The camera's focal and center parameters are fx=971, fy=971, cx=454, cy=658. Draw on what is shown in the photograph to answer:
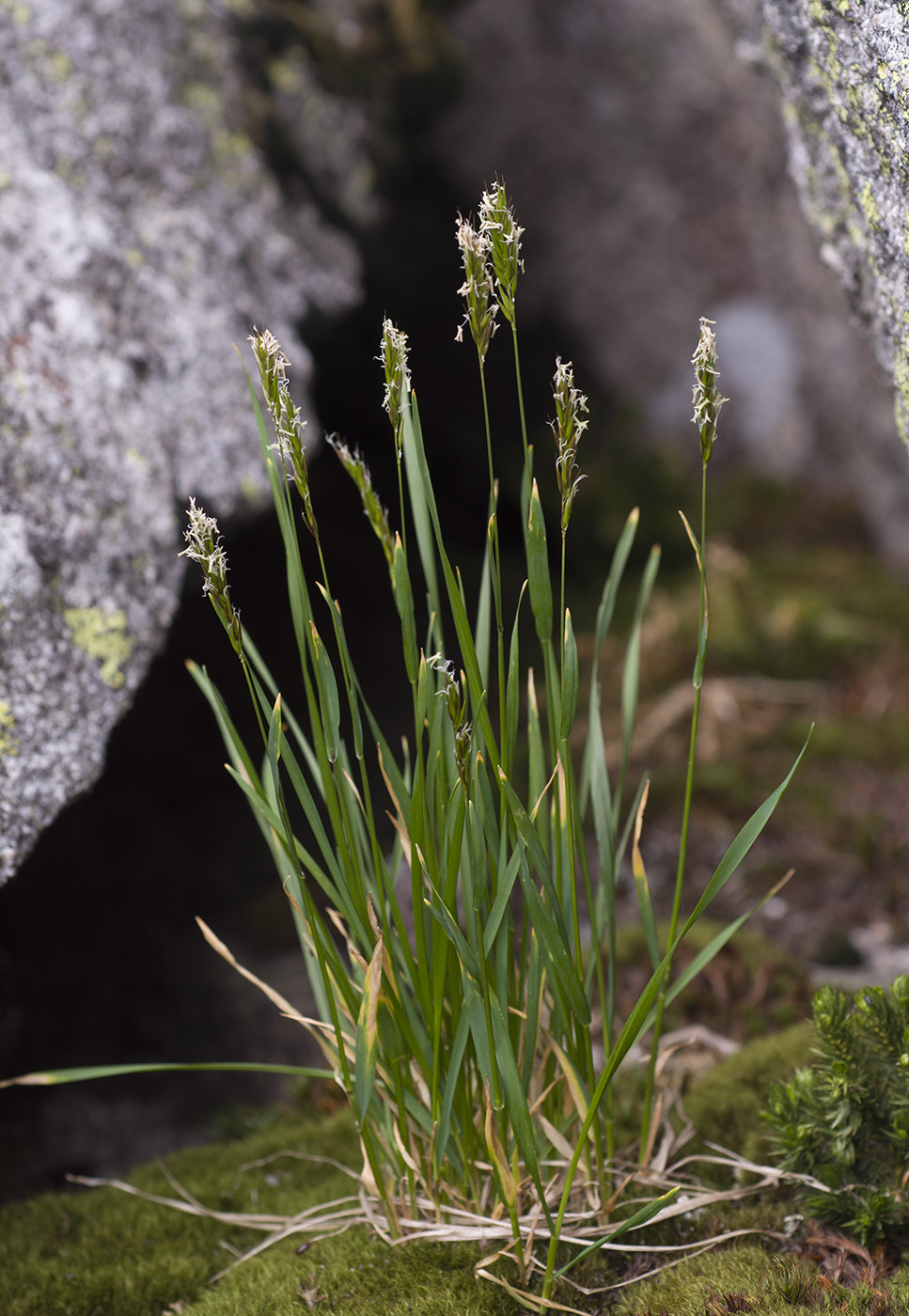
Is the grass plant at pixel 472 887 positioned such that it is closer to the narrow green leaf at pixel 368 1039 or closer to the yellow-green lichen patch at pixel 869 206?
the narrow green leaf at pixel 368 1039

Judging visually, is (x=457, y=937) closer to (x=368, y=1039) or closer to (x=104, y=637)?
(x=368, y=1039)

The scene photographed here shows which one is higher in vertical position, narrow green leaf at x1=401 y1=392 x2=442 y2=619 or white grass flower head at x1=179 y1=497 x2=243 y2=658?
narrow green leaf at x1=401 y1=392 x2=442 y2=619

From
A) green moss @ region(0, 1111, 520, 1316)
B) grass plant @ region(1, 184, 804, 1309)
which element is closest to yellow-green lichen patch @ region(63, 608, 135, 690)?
grass plant @ region(1, 184, 804, 1309)

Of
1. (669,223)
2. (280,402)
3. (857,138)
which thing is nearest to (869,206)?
(857,138)

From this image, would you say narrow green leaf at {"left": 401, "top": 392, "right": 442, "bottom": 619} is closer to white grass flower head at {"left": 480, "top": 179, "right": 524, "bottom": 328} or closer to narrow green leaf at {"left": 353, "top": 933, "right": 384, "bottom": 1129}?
white grass flower head at {"left": 480, "top": 179, "right": 524, "bottom": 328}

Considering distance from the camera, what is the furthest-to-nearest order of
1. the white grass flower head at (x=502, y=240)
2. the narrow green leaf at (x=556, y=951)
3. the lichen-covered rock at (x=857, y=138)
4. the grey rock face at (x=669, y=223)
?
1. the grey rock face at (x=669, y=223)
2. the lichen-covered rock at (x=857, y=138)
3. the narrow green leaf at (x=556, y=951)
4. the white grass flower head at (x=502, y=240)

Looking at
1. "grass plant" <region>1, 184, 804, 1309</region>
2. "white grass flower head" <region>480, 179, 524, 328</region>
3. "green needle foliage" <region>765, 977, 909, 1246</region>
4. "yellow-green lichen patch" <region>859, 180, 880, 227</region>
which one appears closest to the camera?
"white grass flower head" <region>480, 179, 524, 328</region>

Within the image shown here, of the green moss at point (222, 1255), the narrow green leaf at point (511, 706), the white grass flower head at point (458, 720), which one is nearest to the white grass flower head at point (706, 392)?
the narrow green leaf at point (511, 706)
